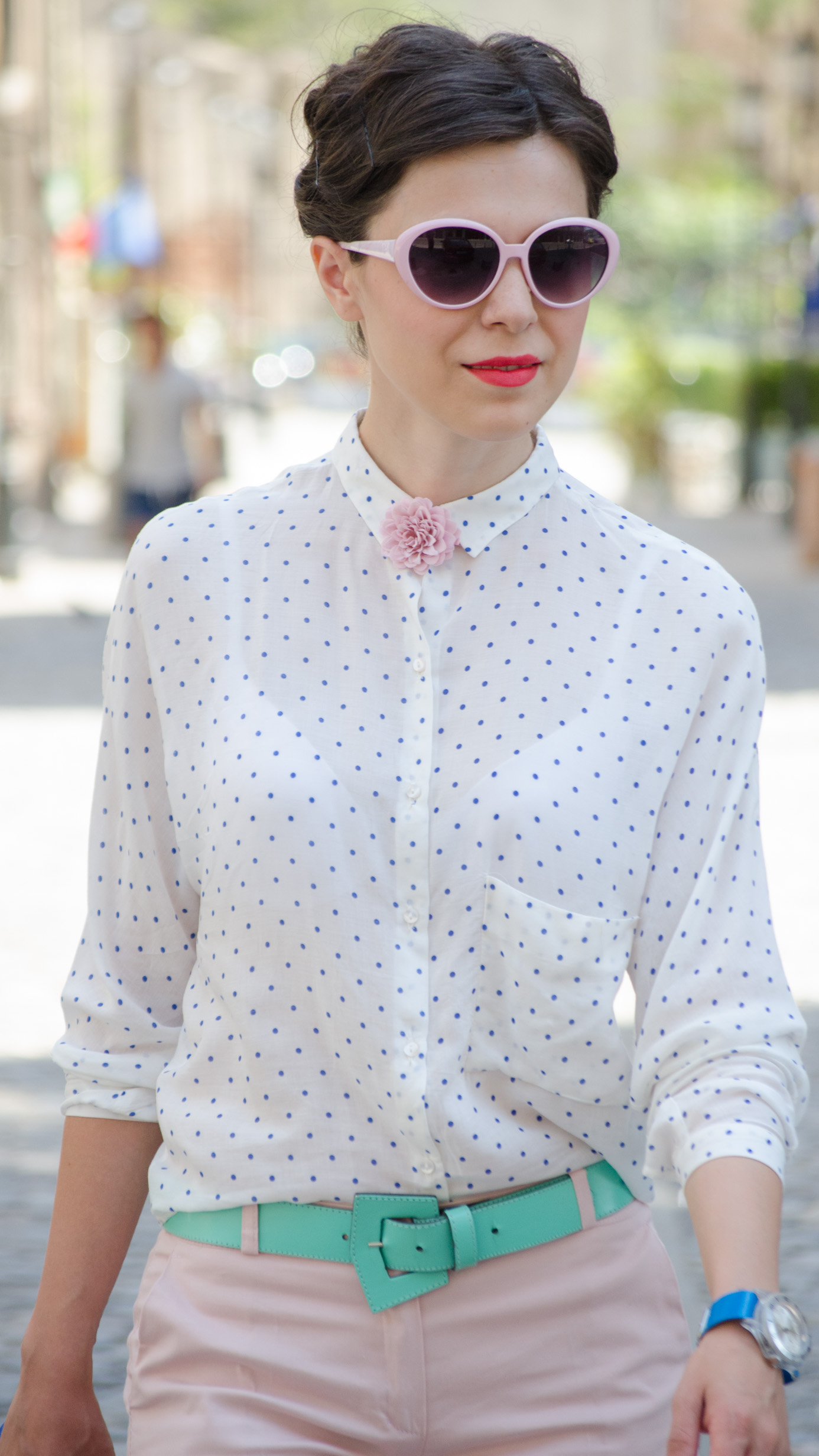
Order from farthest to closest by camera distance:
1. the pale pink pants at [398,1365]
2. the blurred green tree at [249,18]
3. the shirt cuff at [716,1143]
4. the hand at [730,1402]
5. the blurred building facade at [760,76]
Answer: the blurred green tree at [249,18]
the blurred building facade at [760,76]
the pale pink pants at [398,1365]
the shirt cuff at [716,1143]
the hand at [730,1402]

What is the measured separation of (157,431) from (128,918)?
1178 centimetres

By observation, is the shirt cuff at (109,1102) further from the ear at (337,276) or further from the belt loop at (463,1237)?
the ear at (337,276)

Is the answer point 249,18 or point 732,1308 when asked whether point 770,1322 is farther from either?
point 249,18

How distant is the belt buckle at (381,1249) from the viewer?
1.76 meters

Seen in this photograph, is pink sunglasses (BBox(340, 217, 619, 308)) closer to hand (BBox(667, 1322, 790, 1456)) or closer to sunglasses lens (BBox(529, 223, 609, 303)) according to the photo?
sunglasses lens (BBox(529, 223, 609, 303))

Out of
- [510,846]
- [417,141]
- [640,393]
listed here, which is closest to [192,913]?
[510,846]

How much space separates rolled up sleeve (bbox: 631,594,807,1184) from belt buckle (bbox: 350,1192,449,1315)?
0.72 feet

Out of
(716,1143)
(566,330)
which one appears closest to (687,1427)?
(716,1143)

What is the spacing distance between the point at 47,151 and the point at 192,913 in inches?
828

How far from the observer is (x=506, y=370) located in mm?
1826

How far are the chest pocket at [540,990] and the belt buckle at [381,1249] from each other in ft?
0.46

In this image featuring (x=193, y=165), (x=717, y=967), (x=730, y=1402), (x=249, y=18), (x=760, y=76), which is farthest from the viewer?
(x=249, y=18)

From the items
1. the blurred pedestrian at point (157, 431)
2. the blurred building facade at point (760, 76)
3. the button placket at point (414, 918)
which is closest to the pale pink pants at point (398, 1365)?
the button placket at point (414, 918)

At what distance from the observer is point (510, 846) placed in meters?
1.77
